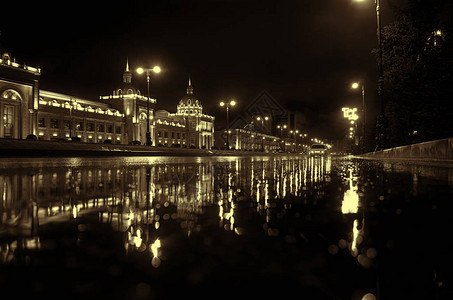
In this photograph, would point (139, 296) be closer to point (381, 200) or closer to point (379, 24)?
point (381, 200)

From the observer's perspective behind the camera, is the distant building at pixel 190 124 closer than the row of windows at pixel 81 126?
No

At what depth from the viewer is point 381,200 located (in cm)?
518

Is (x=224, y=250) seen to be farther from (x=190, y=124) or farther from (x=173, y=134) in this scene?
(x=190, y=124)

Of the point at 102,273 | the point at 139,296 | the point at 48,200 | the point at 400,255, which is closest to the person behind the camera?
the point at 139,296

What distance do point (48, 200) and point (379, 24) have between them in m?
23.8

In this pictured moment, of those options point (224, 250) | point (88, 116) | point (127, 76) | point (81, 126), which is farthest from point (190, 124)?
point (224, 250)

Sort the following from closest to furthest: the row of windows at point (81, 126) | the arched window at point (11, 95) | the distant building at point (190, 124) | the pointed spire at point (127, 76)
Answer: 1. the arched window at point (11, 95)
2. the row of windows at point (81, 126)
3. the pointed spire at point (127, 76)
4. the distant building at point (190, 124)

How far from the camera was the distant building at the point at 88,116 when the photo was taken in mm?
72625

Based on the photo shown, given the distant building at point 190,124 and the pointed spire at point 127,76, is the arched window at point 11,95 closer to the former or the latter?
the pointed spire at point 127,76

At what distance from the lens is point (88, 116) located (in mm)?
100188

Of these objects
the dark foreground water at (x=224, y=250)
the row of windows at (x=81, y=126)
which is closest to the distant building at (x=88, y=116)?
the row of windows at (x=81, y=126)

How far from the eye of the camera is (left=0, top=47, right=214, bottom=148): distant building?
238 ft

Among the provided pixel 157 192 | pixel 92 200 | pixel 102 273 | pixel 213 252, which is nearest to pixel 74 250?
pixel 102 273

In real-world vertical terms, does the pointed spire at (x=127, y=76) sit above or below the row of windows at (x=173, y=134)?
above
